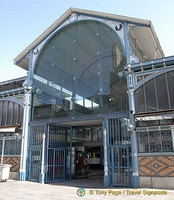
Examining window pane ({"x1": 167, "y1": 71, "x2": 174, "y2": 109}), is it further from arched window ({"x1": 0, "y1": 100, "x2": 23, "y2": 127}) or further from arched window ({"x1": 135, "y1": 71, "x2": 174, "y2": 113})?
arched window ({"x1": 0, "y1": 100, "x2": 23, "y2": 127})

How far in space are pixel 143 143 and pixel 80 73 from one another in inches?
255

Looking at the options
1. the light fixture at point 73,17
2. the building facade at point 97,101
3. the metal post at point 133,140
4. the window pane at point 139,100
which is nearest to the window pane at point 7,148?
the building facade at point 97,101

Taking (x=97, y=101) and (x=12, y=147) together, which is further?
(x=12, y=147)

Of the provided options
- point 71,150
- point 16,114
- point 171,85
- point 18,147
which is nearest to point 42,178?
point 71,150

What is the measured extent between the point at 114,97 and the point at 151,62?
2.94 meters

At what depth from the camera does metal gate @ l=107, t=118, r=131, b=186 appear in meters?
11.1

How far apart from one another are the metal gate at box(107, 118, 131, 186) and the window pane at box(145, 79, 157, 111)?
1.57 metres

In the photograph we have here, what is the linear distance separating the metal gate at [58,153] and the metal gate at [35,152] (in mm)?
636

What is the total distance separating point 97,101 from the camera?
12555 millimetres

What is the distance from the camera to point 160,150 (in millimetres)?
10273

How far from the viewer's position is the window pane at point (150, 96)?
11.0 metres

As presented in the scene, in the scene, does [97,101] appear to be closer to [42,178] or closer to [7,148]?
[42,178]

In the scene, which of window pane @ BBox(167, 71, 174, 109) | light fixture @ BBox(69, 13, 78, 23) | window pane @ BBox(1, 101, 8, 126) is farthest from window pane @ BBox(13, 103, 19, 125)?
window pane @ BBox(167, 71, 174, 109)

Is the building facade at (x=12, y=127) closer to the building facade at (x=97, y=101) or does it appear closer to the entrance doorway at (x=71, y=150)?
the building facade at (x=97, y=101)
